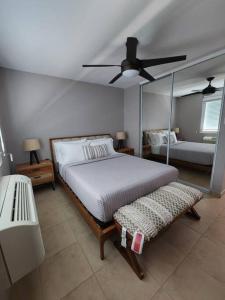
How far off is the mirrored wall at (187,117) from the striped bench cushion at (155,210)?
1.39 metres

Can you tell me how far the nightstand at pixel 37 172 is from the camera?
2.41m

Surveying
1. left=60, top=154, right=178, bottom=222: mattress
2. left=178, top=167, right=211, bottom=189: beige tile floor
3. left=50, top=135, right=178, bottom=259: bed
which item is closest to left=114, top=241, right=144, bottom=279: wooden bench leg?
left=50, top=135, right=178, bottom=259: bed

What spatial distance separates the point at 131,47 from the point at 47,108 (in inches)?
81.6

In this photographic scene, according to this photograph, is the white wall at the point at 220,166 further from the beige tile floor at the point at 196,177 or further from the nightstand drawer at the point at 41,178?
the nightstand drawer at the point at 41,178

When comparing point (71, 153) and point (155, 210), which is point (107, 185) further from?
point (71, 153)

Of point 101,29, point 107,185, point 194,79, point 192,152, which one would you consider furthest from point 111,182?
point 194,79

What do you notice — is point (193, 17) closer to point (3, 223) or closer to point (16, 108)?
point (3, 223)

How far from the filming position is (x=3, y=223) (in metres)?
0.83

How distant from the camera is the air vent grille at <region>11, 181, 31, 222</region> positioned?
0.93m

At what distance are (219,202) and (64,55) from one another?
3433mm

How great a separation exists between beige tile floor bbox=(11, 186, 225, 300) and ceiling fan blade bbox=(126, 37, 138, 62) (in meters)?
2.13

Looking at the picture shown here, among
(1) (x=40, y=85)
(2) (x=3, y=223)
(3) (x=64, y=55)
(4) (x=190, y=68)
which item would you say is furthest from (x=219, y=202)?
(1) (x=40, y=85)

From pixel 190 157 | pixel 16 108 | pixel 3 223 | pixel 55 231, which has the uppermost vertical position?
pixel 16 108

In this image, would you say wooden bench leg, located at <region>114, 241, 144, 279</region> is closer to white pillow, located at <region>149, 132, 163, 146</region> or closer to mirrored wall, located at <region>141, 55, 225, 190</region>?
mirrored wall, located at <region>141, 55, 225, 190</region>
